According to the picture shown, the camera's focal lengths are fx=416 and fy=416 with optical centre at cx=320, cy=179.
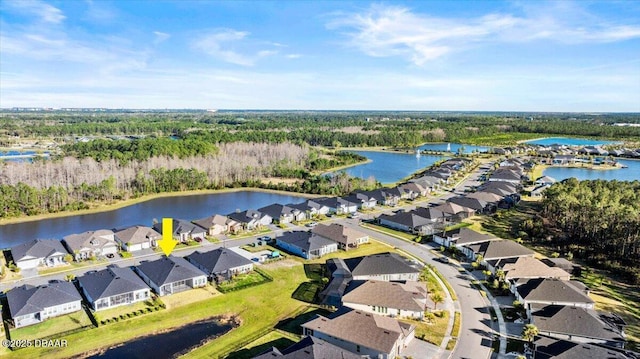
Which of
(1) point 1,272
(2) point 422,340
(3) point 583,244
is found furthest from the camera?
(3) point 583,244

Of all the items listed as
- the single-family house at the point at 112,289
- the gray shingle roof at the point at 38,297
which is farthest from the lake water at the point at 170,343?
the gray shingle roof at the point at 38,297

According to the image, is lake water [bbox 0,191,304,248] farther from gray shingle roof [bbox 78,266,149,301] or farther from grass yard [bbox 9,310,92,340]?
grass yard [bbox 9,310,92,340]

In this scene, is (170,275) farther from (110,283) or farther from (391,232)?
(391,232)

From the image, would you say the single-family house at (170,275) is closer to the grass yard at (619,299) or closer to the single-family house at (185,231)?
the single-family house at (185,231)

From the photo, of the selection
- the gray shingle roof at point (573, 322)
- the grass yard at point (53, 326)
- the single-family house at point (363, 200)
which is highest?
the single-family house at point (363, 200)

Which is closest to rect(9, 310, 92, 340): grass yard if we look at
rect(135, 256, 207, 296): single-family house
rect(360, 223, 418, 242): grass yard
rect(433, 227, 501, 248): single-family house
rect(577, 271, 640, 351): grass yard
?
rect(135, 256, 207, 296): single-family house

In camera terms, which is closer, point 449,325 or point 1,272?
point 449,325

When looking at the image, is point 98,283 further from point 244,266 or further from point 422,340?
point 422,340

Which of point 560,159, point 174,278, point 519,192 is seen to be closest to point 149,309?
point 174,278
